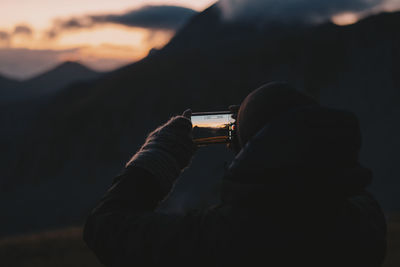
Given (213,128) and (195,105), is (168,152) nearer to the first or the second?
(213,128)

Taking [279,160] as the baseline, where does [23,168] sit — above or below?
below

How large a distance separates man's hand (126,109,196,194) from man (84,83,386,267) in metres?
0.03

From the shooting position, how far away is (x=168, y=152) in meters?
1.52

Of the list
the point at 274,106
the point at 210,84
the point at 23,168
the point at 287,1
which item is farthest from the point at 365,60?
the point at 287,1

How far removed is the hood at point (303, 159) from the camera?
125 cm

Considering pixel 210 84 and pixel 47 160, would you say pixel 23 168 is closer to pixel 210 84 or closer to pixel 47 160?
pixel 47 160

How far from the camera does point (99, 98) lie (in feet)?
211

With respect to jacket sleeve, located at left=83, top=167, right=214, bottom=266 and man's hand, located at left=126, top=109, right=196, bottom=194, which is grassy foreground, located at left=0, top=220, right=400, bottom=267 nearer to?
man's hand, located at left=126, top=109, right=196, bottom=194

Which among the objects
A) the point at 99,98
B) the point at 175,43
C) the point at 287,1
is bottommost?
Answer: the point at 99,98

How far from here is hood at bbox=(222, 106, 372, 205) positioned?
4.09 ft

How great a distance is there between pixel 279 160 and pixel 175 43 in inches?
4155

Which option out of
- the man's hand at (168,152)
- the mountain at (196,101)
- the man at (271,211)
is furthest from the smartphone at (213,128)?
the mountain at (196,101)

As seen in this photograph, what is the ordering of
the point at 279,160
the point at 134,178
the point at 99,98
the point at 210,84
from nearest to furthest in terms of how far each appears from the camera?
the point at 279,160 → the point at 134,178 → the point at 210,84 → the point at 99,98

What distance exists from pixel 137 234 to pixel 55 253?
411 inches
